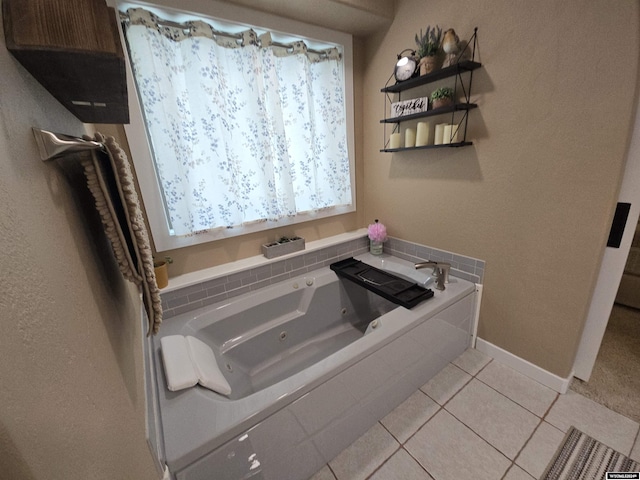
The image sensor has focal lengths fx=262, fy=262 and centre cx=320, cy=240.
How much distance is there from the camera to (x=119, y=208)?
20.9 inches

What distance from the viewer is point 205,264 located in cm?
184

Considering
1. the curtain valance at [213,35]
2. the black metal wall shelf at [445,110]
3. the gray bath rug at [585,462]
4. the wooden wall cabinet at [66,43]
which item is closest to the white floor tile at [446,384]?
the gray bath rug at [585,462]

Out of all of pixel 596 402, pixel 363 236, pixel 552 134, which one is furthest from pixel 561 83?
pixel 596 402

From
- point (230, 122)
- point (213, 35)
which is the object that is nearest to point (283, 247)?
point (230, 122)

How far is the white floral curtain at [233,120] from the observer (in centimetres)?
143

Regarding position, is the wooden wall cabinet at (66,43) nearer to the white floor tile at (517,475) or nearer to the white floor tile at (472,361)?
the white floor tile at (517,475)

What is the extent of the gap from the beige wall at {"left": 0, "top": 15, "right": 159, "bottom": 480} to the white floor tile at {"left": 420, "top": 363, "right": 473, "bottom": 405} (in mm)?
1550

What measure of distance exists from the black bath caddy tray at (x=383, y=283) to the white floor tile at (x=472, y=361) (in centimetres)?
59

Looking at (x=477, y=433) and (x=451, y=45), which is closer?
(x=477, y=433)

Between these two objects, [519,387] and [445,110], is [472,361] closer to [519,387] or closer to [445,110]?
[519,387]

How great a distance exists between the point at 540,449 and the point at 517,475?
8.3 inches

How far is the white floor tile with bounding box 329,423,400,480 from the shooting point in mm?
1255

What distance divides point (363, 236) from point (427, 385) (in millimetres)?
1229

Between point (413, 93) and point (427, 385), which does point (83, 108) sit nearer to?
point (413, 93)
